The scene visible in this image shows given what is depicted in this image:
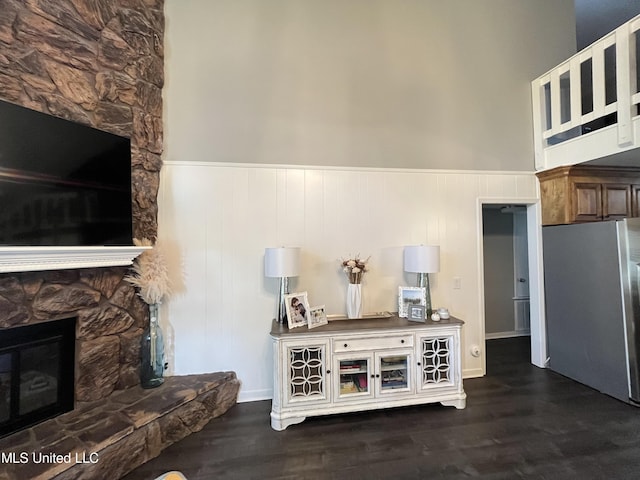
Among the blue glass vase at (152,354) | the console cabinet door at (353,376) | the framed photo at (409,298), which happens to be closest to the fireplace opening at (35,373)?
the blue glass vase at (152,354)

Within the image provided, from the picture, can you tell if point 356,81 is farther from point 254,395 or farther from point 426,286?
point 254,395

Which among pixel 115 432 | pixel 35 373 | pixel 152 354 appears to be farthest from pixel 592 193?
pixel 35 373

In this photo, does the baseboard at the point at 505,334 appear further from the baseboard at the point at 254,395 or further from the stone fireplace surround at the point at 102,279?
the stone fireplace surround at the point at 102,279

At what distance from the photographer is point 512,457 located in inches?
80.6

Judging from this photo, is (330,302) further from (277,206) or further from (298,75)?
(298,75)

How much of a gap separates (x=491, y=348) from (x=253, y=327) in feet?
11.1

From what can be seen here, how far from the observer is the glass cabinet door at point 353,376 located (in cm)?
256

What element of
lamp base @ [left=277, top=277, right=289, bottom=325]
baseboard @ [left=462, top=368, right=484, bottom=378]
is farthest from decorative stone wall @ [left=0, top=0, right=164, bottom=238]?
baseboard @ [left=462, top=368, right=484, bottom=378]

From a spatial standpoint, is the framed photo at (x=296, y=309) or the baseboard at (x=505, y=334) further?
the baseboard at (x=505, y=334)

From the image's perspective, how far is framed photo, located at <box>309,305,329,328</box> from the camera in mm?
2657

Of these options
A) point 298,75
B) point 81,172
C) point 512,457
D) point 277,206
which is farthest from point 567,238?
point 81,172

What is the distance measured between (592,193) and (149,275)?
4.59 metres

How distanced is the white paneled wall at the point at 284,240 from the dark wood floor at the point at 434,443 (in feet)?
2.03

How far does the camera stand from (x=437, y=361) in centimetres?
273
